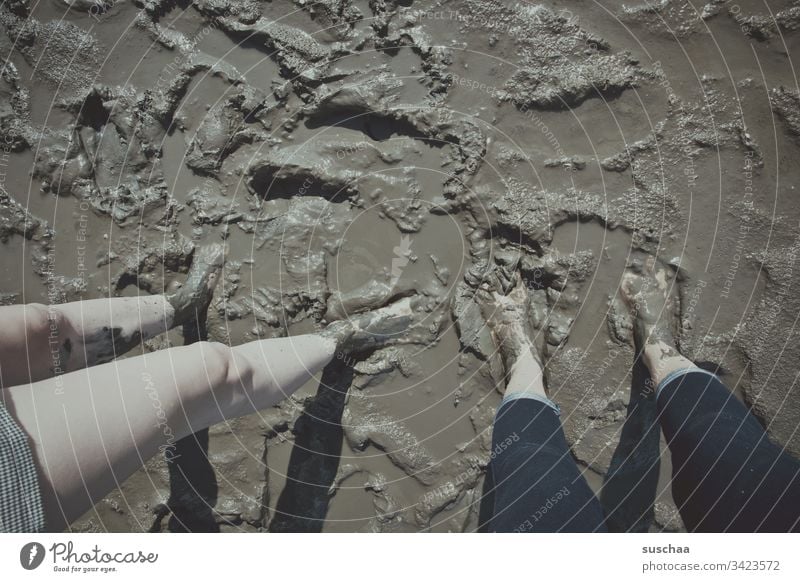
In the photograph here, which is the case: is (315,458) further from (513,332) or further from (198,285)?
(513,332)

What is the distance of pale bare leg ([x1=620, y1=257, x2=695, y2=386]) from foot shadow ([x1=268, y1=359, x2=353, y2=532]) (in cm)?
142

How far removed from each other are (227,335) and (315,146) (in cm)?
108

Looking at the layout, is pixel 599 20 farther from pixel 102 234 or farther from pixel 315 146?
pixel 102 234

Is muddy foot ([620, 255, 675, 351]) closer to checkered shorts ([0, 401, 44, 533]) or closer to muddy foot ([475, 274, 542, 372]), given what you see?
muddy foot ([475, 274, 542, 372])

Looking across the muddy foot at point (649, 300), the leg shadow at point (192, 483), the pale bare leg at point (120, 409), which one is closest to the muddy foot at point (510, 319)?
the muddy foot at point (649, 300)

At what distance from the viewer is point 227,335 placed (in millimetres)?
2400

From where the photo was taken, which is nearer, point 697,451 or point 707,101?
point 697,451

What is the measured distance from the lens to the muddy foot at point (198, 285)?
2.25 metres

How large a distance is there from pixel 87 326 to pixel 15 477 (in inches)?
33.0

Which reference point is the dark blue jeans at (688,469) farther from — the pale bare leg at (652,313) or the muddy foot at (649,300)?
the muddy foot at (649,300)

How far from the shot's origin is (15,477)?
47.8 inches

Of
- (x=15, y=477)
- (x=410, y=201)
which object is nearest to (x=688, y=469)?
(x=410, y=201)

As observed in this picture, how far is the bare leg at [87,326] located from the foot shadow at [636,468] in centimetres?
219
